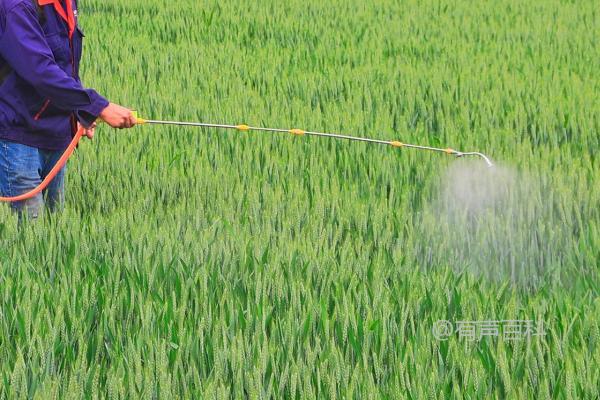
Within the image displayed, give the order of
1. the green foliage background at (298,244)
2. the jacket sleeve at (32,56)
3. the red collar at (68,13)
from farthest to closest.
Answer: the red collar at (68,13), the jacket sleeve at (32,56), the green foliage background at (298,244)

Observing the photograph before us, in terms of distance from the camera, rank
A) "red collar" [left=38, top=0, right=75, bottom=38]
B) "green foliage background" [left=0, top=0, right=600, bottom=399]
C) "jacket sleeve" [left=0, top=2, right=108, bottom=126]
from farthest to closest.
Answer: "red collar" [left=38, top=0, right=75, bottom=38]
"jacket sleeve" [left=0, top=2, right=108, bottom=126]
"green foliage background" [left=0, top=0, right=600, bottom=399]

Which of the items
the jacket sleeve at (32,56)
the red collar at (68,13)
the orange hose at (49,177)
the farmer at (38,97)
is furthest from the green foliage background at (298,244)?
the red collar at (68,13)

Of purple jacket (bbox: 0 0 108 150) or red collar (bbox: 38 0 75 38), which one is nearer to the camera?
purple jacket (bbox: 0 0 108 150)

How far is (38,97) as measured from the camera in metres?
3.37

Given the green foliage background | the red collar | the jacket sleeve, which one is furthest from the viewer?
the red collar

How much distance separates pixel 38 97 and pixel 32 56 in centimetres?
19

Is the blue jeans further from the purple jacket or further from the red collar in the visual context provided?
the red collar

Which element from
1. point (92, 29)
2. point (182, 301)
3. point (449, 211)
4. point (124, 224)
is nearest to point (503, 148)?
point (449, 211)

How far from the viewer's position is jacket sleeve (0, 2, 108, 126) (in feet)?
10.5

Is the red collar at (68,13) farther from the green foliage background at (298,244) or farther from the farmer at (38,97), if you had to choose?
the green foliage background at (298,244)

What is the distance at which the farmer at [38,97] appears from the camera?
3.22 meters

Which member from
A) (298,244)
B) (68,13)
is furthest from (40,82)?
(298,244)

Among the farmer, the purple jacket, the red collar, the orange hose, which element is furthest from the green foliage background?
the red collar

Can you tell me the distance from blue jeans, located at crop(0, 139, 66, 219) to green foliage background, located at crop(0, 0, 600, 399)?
0.08 m
